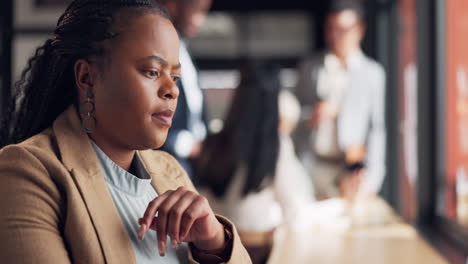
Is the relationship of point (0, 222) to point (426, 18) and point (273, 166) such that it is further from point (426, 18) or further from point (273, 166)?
point (426, 18)

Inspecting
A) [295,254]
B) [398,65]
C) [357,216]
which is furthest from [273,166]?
[398,65]

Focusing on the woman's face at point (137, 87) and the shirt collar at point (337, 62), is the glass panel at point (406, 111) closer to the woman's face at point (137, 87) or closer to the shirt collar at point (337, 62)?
the shirt collar at point (337, 62)

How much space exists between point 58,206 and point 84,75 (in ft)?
0.57

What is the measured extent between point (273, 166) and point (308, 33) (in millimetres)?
5763

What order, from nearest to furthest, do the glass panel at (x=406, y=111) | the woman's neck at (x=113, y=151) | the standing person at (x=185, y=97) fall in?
the woman's neck at (x=113, y=151) → the standing person at (x=185, y=97) → the glass panel at (x=406, y=111)

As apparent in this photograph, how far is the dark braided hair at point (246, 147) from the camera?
2596 mm

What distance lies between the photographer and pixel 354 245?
2.81 meters

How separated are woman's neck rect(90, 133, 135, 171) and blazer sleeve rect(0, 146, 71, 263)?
0.09 metres

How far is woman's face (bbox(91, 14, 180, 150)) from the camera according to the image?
33.0 inches

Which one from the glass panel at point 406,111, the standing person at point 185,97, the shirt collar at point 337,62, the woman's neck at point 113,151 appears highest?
the woman's neck at point 113,151

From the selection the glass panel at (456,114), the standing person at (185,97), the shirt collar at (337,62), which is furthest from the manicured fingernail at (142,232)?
the shirt collar at (337,62)

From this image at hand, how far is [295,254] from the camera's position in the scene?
8.29ft

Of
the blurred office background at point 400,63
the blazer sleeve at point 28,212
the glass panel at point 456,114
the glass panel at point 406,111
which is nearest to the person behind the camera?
the blazer sleeve at point 28,212

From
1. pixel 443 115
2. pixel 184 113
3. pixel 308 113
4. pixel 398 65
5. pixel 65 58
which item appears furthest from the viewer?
pixel 398 65
